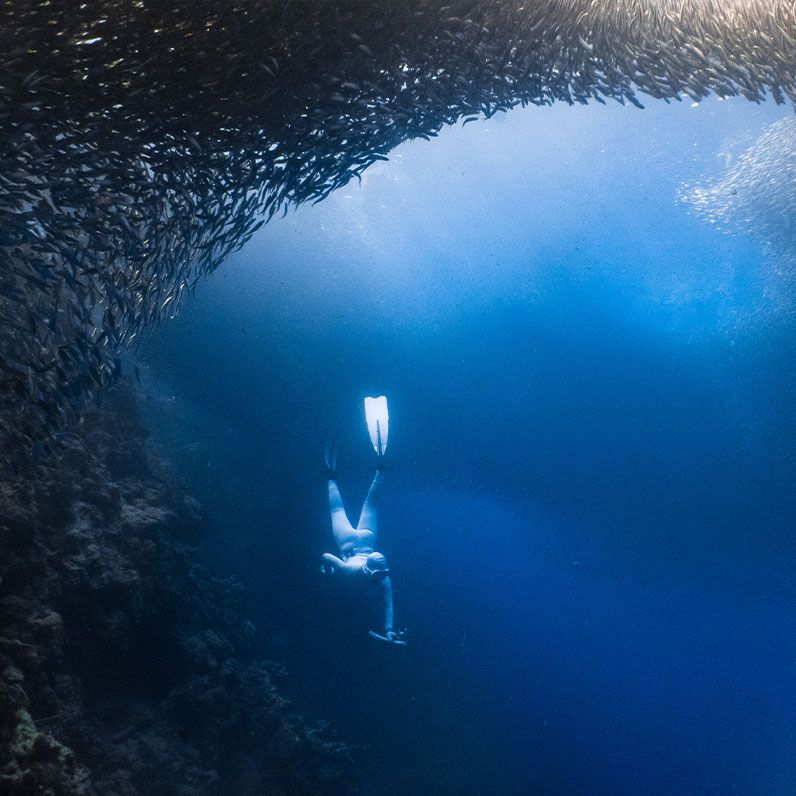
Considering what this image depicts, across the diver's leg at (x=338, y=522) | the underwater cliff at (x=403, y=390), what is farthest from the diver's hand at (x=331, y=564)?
the underwater cliff at (x=403, y=390)

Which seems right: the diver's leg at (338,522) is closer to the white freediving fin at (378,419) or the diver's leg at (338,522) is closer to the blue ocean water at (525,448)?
the white freediving fin at (378,419)

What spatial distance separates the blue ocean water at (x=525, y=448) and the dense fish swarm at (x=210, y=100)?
504 inches

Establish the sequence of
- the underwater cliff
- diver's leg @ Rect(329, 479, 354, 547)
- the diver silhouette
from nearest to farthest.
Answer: the underwater cliff, the diver silhouette, diver's leg @ Rect(329, 479, 354, 547)

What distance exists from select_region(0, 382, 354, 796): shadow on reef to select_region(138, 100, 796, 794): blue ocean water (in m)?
4.90

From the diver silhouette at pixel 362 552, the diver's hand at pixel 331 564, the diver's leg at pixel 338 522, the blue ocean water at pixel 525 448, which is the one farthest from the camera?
the blue ocean water at pixel 525 448

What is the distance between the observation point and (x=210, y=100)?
4.38m

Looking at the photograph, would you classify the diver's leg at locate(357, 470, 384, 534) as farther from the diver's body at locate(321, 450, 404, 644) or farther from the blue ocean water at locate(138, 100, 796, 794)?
the blue ocean water at locate(138, 100, 796, 794)

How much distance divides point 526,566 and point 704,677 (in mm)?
11215

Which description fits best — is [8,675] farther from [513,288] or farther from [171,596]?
[513,288]

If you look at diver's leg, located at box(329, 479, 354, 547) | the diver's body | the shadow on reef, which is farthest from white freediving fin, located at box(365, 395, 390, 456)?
the shadow on reef

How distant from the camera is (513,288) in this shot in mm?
24266

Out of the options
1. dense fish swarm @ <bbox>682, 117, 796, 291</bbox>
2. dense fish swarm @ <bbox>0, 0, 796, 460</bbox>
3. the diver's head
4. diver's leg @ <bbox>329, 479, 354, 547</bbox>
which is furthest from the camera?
dense fish swarm @ <bbox>682, 117, 796, 291</bbox>

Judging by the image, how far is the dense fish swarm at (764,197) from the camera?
1438 cm

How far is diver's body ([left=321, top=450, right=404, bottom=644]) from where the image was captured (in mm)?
11664
